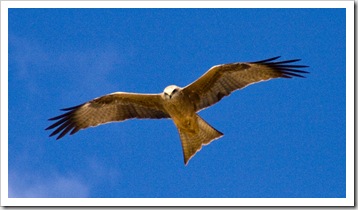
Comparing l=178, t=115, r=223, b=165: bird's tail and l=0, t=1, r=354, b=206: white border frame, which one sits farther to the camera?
l=178, t=115, r=223, b=165: bird's tail


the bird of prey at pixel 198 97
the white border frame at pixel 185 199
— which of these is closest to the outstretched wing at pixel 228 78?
the bird of prey at pixel 198 97

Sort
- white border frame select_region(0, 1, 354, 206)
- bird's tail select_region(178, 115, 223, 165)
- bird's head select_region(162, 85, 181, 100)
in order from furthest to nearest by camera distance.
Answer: bird's tail select_region(178, 115, 223, 165) < bird's head select_region(162, 85, 181, 100) < white border frame select_region(0, 1, 354, 206)

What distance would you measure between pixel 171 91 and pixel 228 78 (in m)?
0.96

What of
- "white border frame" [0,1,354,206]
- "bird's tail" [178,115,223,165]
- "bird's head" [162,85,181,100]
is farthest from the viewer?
"bird's tail" [178,115,223,165]

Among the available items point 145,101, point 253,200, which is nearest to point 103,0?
point 145,101

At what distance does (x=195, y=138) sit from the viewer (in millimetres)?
10016

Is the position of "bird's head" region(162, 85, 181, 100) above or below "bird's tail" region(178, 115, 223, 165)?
above

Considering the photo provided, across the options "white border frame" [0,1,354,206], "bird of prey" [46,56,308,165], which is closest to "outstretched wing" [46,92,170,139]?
"bird of prey" [46,56,308,165]

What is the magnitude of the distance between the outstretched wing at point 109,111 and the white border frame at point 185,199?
1.87m

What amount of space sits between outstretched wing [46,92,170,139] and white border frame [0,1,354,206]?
1.87 m

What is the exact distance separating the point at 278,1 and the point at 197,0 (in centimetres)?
103

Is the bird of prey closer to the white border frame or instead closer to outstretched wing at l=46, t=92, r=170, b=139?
outstretched wing at l=46, t=92, r=170, b=139

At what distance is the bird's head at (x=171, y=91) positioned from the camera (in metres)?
9.46

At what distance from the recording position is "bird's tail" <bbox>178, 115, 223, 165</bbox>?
998 centimetres
